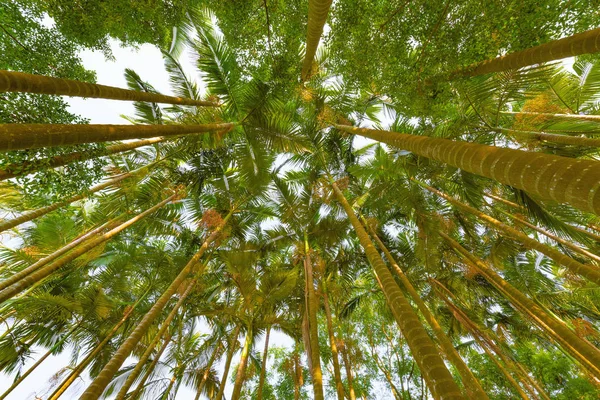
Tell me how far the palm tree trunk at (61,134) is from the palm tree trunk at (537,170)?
142 inches

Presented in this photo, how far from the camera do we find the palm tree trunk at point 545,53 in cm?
238

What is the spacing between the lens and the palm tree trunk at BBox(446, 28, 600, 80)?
2.38 metres

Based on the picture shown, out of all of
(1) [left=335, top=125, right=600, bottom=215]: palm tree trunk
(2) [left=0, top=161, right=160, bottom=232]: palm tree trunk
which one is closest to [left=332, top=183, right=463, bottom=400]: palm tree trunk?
(1) [left=335, top=125, right=600, bottom=215]: palm tree trunk

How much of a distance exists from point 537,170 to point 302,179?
749cm

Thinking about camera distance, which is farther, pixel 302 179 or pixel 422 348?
pixel 302 179

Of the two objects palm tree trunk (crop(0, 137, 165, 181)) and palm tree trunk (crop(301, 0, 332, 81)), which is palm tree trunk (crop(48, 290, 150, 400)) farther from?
palm tree trunk (crop(301, 0, 332, 81))

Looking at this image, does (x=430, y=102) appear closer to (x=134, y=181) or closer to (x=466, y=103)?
(x=466, y=103)

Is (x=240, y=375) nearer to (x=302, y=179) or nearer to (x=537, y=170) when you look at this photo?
(x=537, y=170)

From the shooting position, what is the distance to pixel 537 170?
1.59 m

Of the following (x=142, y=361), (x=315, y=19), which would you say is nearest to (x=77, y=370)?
(x=142, y=361)

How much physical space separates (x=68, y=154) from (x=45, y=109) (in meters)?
0.54

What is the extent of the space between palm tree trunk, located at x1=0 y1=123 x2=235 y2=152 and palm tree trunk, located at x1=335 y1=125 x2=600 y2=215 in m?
3.62

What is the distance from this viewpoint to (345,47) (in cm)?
479

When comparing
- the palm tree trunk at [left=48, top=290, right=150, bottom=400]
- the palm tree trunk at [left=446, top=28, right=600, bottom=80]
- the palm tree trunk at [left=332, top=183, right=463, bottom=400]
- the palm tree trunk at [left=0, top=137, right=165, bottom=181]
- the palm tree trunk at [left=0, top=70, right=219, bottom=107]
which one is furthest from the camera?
the palm tree trunk at [left=48, top=290, right=150, bottom=400]
